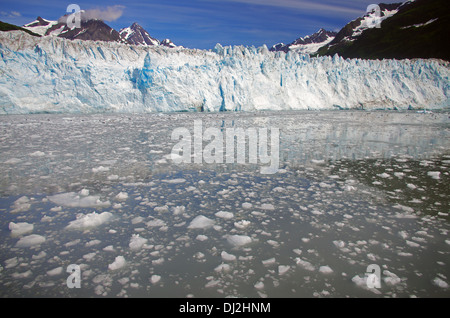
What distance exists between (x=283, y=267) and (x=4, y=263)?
2.35 metres

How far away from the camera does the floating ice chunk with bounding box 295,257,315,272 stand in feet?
7.07

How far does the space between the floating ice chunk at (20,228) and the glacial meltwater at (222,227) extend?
1 cm

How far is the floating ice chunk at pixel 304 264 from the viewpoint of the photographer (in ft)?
7.07

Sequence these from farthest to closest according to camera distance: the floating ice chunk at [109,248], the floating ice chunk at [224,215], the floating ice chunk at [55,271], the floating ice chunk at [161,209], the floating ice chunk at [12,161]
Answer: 1. the floating ice chunk at [12,161]
2. the floating ice chunk at [161,209]
3. the floating ice chunk at [224,215]
4. the floating ice chunk at [109,248]
5. the floating ice chunk at [55,271]

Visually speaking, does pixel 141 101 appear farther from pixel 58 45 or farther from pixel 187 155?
pixel 187 155

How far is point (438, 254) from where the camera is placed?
2352mm

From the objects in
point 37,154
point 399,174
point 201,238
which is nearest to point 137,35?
point 37,154

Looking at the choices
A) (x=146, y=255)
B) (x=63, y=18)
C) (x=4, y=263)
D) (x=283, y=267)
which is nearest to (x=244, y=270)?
(x=283, y=267)

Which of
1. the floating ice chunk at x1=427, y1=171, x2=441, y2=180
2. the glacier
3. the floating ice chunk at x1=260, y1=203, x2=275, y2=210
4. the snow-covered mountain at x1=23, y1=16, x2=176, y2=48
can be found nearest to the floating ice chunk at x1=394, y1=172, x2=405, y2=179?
the floating ice chunk at x1=427, y1=171, x2=441, y2=180

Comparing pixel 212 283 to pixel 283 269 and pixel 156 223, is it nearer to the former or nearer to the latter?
pixel 283 269

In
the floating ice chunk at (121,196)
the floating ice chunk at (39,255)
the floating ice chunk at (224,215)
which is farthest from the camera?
the floating ice chunk at (121,196)

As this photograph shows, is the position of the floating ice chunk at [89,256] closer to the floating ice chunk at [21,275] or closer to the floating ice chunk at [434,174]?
the floating ice chunk at [21,275]

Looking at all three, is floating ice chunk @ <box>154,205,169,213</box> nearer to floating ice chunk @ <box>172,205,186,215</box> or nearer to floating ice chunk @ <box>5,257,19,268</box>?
floating ice chunk @ <box>172,205,186,215</box>

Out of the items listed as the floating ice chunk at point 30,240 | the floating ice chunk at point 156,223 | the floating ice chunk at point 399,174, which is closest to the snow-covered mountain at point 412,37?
the floating ice chunk at point 399,174
